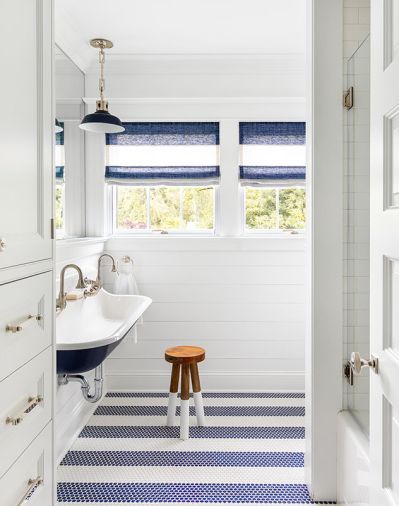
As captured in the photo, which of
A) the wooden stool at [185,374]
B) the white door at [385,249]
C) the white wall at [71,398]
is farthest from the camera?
the wooden stool at [185,374]

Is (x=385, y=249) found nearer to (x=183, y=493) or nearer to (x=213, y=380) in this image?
(x=183, y=493)

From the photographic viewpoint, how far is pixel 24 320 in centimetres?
117

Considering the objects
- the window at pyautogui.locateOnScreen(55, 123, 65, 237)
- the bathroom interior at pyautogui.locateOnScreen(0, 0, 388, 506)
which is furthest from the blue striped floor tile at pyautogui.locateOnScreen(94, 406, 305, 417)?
the window at pyautogui.locateOnScreen(55, 123, 65, 237)

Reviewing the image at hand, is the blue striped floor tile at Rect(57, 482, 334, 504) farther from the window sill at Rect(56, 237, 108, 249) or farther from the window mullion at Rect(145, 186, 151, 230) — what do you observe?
the window mullion at Rect(145, 186, 151, 230)

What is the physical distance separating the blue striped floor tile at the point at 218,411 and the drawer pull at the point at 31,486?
170 centimetres

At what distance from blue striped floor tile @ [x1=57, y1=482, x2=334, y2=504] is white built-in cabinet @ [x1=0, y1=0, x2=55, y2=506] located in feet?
2.44

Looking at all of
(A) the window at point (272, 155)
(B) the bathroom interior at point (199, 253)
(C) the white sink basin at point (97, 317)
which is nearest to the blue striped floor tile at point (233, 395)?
(B) the bathroom interior at point (199, 253)

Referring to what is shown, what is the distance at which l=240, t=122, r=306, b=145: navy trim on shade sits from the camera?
3.29m

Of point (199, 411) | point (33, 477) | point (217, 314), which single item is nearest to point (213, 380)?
point (217, 314)

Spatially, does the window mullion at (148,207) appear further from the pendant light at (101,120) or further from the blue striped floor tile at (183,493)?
the blue striped floor tile at (183,493)

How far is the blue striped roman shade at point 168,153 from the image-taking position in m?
3.31

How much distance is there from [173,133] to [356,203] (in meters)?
1.81

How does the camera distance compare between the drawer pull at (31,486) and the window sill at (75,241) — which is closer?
the drawer pull at (31,486)

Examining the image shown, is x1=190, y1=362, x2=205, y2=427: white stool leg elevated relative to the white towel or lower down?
lower down
